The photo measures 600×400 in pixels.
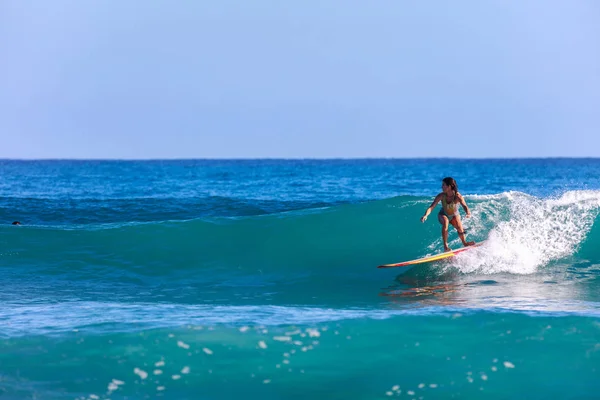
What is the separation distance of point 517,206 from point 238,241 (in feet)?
23.5

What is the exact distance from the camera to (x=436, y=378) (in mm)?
7363

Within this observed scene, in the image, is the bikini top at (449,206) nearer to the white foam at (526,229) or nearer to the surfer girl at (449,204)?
the surfer girl at (449,204)

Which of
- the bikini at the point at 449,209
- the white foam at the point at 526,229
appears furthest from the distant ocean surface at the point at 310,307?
the bikini at the point at 449,209

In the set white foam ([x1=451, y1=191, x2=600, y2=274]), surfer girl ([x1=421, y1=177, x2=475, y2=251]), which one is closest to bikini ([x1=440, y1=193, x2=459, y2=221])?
surfer girl ([x1=421, y1=177, x2=475, y2=251])

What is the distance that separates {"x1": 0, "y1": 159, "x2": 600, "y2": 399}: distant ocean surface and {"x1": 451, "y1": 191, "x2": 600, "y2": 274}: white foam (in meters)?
0.04

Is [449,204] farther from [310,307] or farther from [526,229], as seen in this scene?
[310,307]

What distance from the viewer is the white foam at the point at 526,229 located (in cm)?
1289

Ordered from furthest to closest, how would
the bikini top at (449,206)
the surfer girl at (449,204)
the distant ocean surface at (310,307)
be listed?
the bikini top at (449,206), the surfer girl at (449,204), the distant ocean surface at (310,307)

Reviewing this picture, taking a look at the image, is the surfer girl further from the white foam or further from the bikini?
the white foam

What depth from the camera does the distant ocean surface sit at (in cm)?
736

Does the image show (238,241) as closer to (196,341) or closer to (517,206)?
(517,206)

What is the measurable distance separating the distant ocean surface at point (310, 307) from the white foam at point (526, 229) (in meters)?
0.04

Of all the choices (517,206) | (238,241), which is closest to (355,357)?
(238,241)

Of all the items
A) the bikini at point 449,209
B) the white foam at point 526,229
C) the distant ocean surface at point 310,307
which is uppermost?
the bikini at point 449,209
